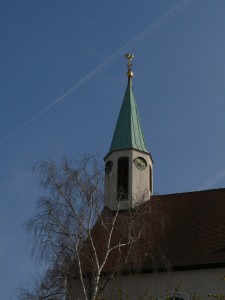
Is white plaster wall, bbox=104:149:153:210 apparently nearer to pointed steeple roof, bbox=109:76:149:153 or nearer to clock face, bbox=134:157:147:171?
clock face, bbox=134:157:147:171

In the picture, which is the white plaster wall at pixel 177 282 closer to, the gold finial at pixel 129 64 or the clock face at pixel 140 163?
the clock face at pixel 140 163

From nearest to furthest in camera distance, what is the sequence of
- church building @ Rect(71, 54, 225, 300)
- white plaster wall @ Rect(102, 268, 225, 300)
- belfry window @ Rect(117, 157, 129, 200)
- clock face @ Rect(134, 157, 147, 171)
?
church building @ Rect(71, 54, 225, 300) → white plaster wall @ Rect(102, 268, 225, 300) → belfry window @ Rect(117, 157, 129, 200) → clock face @ Rect(134, 157, 147, 171)

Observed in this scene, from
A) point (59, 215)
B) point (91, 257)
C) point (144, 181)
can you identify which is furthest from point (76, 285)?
point (144, 181)

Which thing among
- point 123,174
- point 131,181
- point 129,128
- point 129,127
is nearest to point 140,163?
point 123,174

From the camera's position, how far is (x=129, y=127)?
29.1 metres

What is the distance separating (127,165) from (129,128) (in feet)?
8.57

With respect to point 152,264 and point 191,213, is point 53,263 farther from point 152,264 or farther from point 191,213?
point 191,213

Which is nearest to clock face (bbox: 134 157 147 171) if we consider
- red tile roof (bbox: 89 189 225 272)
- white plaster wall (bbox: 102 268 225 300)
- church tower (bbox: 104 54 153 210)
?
church tower (bbox: 104 54 153 210)

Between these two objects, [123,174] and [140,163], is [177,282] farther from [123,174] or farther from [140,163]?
[140,163]

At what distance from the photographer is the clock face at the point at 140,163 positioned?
1069 inches

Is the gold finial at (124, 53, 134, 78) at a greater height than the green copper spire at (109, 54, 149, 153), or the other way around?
the gold finial at (124, 53, 134, 78)

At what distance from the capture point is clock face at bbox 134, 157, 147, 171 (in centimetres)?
2714

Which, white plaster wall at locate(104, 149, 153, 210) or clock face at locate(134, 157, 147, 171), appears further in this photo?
clock face at locate(134, 157, 147, 171)

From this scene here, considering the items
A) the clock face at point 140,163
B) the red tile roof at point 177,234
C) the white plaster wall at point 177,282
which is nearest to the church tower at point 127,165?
the clock face at point 140,163
